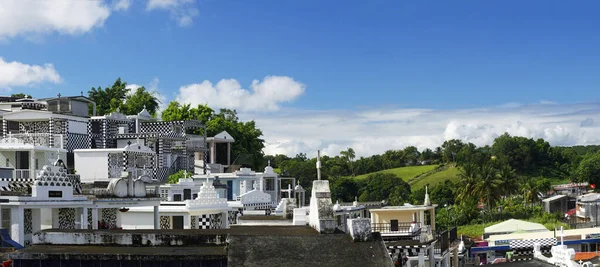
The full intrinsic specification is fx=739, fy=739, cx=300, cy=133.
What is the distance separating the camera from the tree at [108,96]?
72375 mm

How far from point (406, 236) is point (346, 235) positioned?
18.5 metres

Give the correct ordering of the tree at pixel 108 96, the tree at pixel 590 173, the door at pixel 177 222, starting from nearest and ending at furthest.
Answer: the door at pixel 177 222
the tree at pixel 108 96
the tree at pixel 590 173

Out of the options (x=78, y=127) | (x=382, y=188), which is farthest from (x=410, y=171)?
(x=78, y=127)

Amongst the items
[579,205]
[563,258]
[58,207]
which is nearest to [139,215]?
[58,207]

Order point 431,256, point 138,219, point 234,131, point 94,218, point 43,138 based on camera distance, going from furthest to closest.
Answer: point 234,131, point 43,138, point 138,219, point 431,256, point 94,218

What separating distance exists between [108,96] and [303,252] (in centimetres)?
6662

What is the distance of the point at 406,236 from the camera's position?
Answer: 3108 centimetres

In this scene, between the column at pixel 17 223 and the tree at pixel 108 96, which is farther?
the tree at pixel 108 96

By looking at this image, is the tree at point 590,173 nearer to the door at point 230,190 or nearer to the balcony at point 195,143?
the balcony at point 195,143

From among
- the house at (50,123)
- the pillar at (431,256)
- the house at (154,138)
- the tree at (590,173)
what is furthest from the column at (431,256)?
the tree at (590,173)

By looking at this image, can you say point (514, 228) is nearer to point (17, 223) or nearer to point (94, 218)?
point (94, 218)

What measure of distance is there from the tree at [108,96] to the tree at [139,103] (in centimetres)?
80

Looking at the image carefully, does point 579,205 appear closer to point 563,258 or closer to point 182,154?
point 182,154

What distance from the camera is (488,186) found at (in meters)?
87.4
